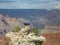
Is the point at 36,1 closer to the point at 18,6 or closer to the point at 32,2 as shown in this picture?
the point at 32,2

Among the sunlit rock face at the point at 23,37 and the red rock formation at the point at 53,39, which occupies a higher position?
the sunlit rock face at the point at 23,37

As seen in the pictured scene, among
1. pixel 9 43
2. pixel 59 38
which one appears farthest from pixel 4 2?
pixel 59 38

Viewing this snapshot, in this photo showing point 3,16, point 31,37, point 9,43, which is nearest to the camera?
point 31,37

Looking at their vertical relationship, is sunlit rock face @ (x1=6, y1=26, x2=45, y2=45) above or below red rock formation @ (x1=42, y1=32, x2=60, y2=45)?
above

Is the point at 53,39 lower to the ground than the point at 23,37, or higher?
lower

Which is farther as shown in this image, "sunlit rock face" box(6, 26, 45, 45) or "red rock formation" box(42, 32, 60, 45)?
"red rock formation" box(42, 32, 60, 45)

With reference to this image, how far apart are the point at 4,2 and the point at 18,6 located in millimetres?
464

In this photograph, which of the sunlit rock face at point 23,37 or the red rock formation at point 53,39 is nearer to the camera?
the sunlit rock face at point 23,37

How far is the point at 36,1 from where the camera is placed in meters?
7.17

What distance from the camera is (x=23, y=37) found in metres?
6.49

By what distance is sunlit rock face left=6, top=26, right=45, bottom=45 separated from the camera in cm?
625

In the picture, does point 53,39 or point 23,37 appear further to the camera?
point 53,39

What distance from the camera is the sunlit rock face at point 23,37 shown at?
625 centimetres

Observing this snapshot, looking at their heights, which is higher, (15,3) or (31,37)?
(15,3)
